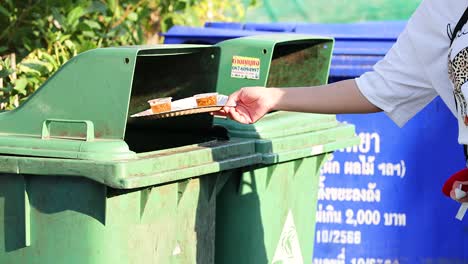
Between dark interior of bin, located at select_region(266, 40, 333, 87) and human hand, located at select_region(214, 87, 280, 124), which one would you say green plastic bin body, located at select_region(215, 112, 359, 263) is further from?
human hand, located at select_region(214, 87, 280, 124)

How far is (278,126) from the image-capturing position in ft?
15.6

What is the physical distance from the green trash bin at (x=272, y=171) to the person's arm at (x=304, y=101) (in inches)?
27.6

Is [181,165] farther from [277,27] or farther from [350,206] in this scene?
[277,27]

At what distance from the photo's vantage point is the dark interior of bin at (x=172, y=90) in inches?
172

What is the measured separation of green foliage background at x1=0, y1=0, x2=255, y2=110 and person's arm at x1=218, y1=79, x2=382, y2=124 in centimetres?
200

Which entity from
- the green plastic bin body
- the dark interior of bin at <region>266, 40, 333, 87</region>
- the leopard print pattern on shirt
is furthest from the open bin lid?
the dark interior of bin at <region>266, 40, 333, 87</region>

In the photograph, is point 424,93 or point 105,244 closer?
point 424,93

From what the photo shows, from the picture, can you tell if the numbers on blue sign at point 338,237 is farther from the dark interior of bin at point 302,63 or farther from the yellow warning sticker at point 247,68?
the yellow warning sticker at point 247,68

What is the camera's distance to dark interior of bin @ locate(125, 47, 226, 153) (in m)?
4.36

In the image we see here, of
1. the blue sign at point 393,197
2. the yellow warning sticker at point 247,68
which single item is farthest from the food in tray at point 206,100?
the blue sign at point 393,197

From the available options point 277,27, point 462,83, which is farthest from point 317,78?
point 462,83

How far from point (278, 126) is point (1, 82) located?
66.8 inches

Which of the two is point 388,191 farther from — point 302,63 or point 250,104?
point 250,104

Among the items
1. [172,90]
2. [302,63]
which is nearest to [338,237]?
[302,63]
